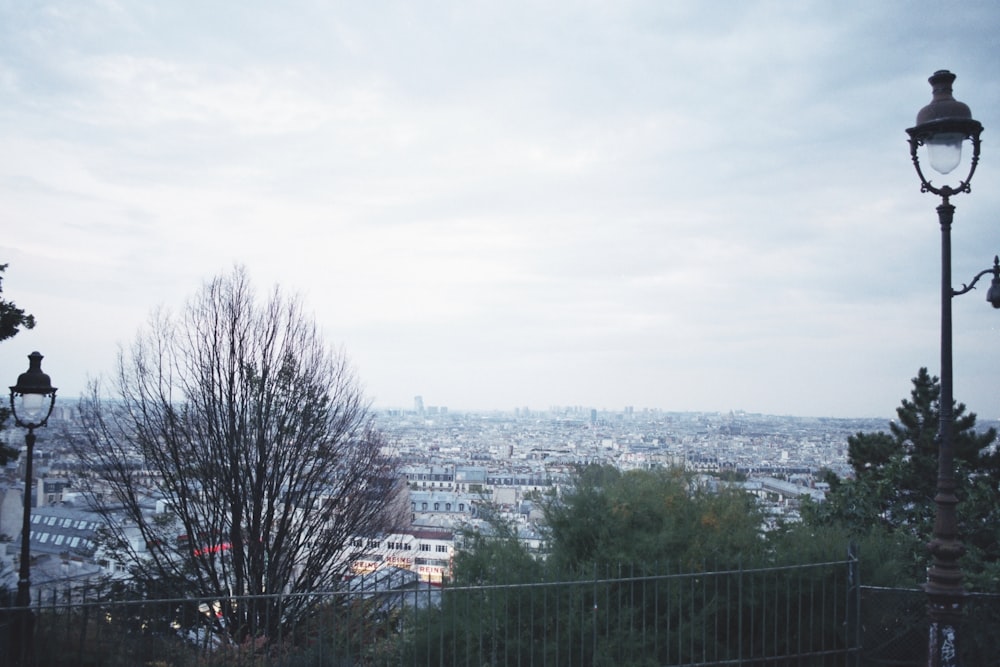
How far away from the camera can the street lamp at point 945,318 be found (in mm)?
4586

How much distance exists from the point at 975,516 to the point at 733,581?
5.71 meters

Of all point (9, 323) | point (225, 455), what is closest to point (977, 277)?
point (225, 455)

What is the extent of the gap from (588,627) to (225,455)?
770 centimetres

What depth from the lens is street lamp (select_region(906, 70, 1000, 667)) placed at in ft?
15.0

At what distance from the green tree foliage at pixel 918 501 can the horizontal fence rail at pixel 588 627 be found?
1.17 metres

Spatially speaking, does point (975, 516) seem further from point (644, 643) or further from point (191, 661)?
point (191, 661)

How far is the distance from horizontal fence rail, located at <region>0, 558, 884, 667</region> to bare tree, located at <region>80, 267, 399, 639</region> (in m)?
4.55

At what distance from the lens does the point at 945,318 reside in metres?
4.80

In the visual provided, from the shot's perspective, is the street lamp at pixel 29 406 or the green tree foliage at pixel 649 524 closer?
the street lamp at pixel 29 406

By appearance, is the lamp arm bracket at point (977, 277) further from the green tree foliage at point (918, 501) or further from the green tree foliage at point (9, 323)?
the green tree foliage at point (9, 323)

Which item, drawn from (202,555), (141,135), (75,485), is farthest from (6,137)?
(202,555)

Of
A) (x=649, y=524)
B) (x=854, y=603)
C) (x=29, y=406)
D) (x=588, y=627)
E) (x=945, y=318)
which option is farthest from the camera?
(x=649, y=524)

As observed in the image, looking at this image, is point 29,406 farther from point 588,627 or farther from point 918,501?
point 918,501

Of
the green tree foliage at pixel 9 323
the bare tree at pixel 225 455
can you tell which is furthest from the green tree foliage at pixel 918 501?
the green tree foliage at pixel 9 323
